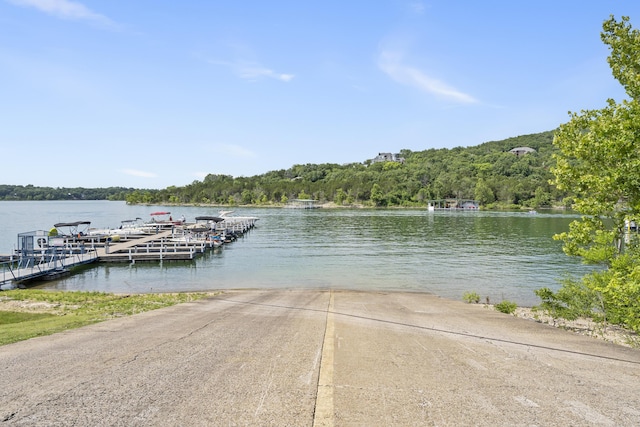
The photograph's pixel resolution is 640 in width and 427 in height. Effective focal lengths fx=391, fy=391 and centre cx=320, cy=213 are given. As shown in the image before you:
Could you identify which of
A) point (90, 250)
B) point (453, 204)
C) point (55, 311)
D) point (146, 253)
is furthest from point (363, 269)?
point (453, 204)

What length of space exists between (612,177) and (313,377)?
8.89 meters

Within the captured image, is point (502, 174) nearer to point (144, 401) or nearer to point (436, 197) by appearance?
point (436, 197)

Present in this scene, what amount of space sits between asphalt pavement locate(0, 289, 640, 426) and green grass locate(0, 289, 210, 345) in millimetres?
1213

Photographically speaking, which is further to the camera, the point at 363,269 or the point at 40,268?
the point at 363,269

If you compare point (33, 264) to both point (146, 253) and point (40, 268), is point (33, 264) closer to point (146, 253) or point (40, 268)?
point (40, 268)

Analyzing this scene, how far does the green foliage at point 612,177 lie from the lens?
31.1 ft

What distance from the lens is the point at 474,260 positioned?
116 ft

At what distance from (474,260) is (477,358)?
30.4 m

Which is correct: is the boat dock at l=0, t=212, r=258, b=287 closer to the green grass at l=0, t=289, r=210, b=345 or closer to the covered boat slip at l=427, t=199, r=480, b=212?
the green grass at l=0, t=289, r=210, b=345

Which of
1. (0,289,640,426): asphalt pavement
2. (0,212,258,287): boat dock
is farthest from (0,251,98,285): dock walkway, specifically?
(0,289,640,426): asphalt pavement

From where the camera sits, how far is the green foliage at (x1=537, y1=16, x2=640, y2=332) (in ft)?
31.1

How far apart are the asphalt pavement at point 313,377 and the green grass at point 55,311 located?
1.21 meters

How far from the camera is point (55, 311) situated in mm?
14789

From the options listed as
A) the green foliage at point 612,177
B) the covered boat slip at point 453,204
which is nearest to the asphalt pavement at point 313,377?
the green foliage at point 612,177
